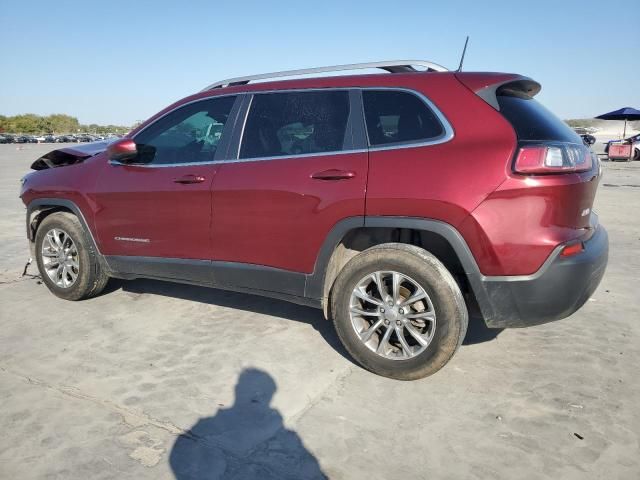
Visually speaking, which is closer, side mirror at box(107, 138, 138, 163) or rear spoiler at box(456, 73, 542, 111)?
rear spoiler at box(456, 73, 542, 111)

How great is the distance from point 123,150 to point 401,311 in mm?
2483

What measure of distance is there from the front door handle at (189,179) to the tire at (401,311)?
4.25 ft

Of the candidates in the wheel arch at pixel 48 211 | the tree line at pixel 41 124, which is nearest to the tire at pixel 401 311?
the wheel arch at pixel 48 211

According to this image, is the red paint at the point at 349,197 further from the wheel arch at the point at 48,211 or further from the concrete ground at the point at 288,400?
the concrete ground at the point at 288,400

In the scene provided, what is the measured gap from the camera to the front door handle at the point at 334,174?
3105 mm

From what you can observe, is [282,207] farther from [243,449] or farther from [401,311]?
[243,449]

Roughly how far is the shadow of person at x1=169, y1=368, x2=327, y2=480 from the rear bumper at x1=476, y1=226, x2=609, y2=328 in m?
1.32

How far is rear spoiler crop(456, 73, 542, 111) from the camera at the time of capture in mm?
2918

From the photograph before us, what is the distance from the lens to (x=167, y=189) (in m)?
3.83

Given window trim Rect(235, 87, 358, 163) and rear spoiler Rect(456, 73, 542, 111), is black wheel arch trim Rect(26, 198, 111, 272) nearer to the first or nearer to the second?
window trim Rect(235, 87, 358, 163)

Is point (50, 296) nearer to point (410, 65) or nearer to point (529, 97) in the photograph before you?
point (410, 65)

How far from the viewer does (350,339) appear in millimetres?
3211

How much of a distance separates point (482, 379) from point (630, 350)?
3.94ft

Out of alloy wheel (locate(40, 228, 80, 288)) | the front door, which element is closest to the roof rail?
the front door
